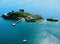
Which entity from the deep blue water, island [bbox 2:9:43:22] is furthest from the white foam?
island [bbox 2:9:43:22]

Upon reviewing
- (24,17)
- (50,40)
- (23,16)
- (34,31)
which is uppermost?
(23,16)

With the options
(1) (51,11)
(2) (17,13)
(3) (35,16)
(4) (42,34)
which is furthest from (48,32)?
(1) (51,11)

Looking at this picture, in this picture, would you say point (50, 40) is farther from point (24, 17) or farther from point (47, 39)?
point (24, 17)

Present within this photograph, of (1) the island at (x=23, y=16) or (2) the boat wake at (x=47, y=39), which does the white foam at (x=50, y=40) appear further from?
(1) the island at (x=23, y=16)

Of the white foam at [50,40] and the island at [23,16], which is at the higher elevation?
the island at [23,16]

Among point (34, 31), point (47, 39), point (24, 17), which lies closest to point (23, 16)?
point (24, 17)

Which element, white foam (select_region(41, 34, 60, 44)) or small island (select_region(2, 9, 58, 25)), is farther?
small island (select_region(2, 9, 58, 25))

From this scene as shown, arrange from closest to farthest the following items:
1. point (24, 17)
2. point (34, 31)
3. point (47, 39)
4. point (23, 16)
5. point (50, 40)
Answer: point (50, 40) < point (47, 39) < point (34, 31) < point (24, 17) < point (23, 16)

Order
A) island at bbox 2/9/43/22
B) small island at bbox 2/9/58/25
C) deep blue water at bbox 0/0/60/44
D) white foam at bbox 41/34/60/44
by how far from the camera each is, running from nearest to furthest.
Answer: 1. white foam at bbox 41/34/60/44
2. deep blue water at bbox 0/0/60/44
3. small island at bbox 2/9/58/25
4. island at bbox 2/9/43/22

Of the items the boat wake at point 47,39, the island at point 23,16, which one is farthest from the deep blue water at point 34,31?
the island at point 23,16

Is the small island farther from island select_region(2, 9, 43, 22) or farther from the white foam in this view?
the white foam

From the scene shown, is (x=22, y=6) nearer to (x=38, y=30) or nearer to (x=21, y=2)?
(x=21, y=2)

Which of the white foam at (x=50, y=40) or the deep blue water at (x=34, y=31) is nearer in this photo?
the white foam at (x=50, y=40)
